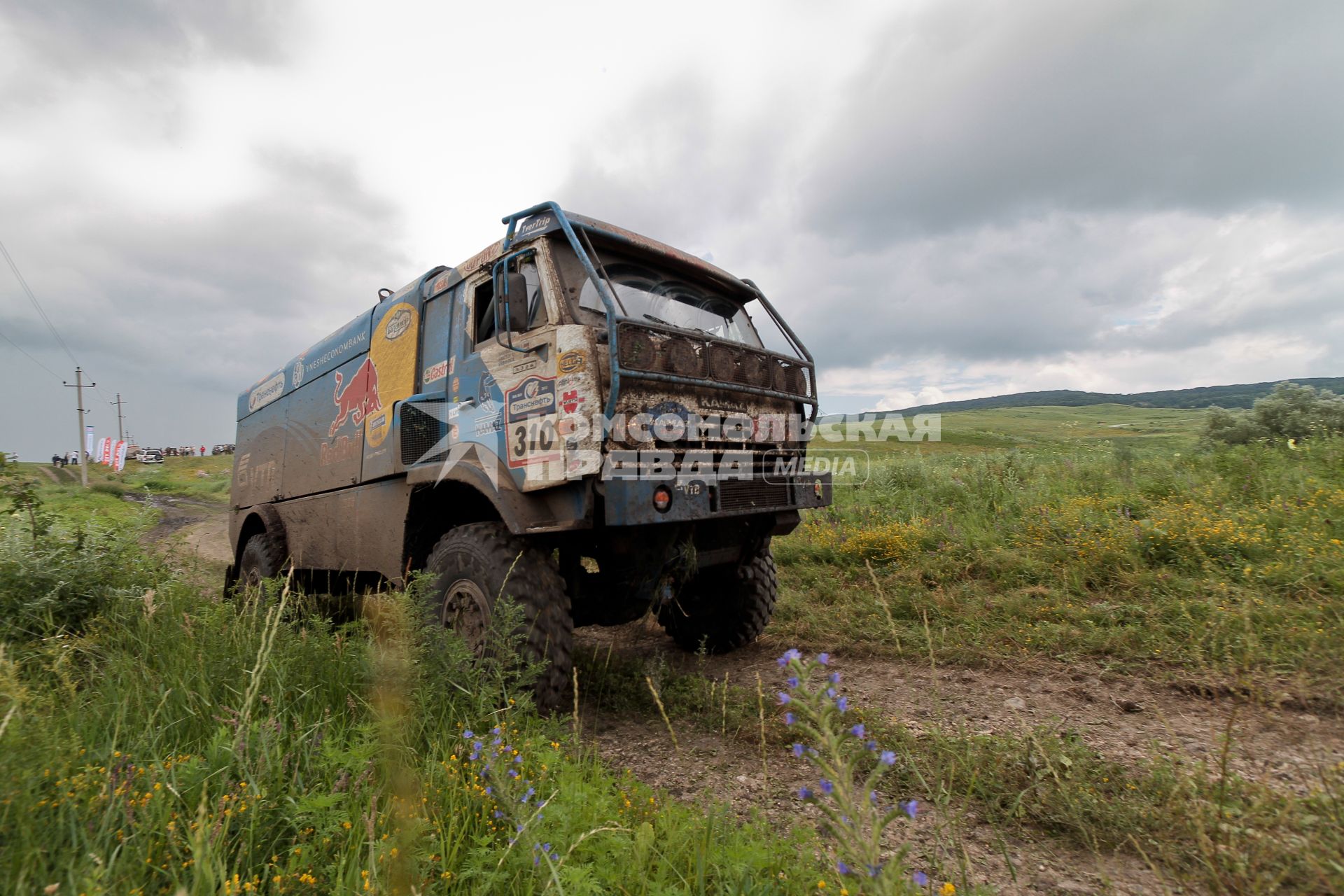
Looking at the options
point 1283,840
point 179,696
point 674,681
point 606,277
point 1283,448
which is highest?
point 606,277

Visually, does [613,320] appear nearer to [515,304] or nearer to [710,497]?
[515,304]

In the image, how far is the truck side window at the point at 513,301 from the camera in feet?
12.0

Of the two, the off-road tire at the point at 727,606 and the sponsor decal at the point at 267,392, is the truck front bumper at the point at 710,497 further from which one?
the sponsor decal at the point at 267,392

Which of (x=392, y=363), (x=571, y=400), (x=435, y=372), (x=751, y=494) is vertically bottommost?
(x=751, y=494)

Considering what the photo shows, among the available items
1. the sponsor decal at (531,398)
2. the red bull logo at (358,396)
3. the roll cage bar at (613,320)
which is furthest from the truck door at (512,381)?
the red bull logo at (358,396)

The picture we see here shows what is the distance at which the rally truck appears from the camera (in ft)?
10.7

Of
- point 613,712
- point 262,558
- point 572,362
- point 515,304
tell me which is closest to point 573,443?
point 572,362

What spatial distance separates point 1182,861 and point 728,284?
406cm

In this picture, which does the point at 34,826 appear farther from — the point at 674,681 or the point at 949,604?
the point at 949,604

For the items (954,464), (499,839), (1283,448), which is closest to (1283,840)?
(499,839)

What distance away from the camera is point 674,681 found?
159 inches

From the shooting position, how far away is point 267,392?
25.1 feet

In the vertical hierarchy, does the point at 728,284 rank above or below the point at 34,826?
above

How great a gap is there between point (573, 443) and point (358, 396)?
10.6 ft
